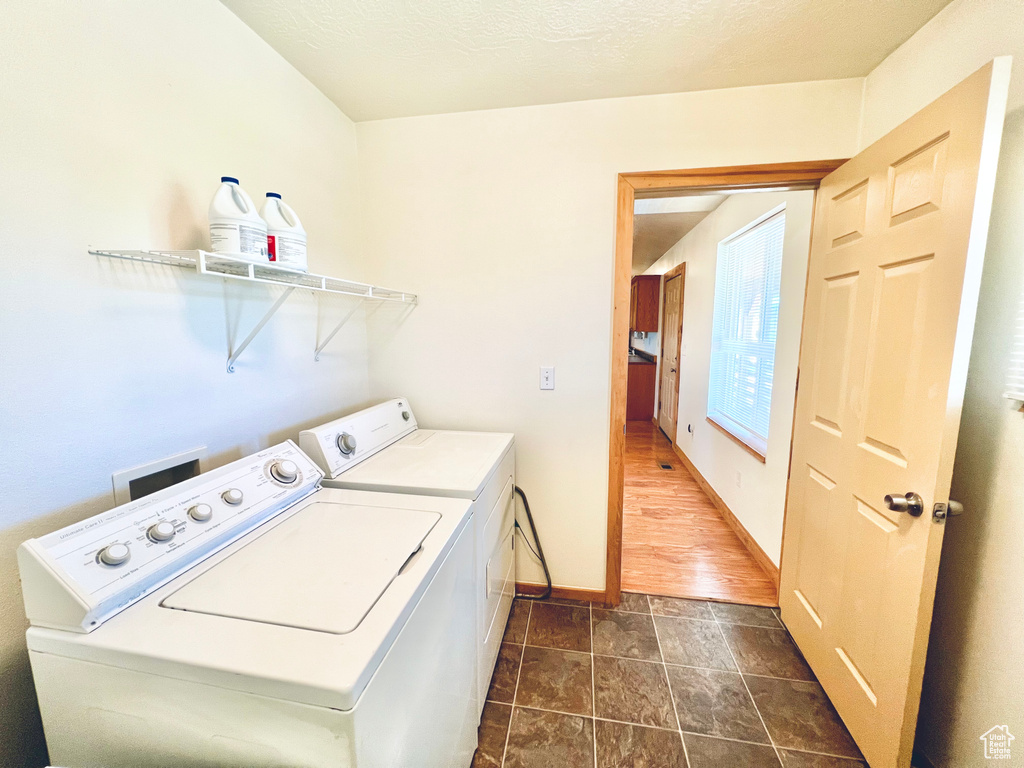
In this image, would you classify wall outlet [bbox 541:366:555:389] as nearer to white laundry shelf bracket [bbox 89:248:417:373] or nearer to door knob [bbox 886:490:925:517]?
white laundry shelf bracket [bbox 89:248:417:373]

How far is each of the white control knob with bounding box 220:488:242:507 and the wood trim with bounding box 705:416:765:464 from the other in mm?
2498

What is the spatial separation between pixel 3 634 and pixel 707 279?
4074mm

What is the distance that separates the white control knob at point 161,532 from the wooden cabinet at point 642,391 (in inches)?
213

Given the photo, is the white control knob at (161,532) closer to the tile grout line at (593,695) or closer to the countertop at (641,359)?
the tile grout line at (593,695)

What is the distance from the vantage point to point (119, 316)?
0.95 metres

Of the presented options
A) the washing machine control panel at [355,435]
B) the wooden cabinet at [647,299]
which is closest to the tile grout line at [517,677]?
the washing machine control panel at [355,435]

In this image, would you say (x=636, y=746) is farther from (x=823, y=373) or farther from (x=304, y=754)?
(x=823, y=373)

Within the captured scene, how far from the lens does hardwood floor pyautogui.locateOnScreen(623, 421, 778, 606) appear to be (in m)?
2.02

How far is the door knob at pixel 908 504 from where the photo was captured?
1004 millimetres

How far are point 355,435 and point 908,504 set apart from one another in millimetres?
1752

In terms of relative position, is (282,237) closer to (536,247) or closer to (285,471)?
(285,471)

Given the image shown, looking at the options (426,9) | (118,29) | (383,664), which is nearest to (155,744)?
(383,664)

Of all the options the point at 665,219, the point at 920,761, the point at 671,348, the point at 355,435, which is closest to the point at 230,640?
the point at 355,435

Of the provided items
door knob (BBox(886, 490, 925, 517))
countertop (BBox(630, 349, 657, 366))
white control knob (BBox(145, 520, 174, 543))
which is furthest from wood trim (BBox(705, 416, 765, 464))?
white control knob (BBox(145, 520, 174, 543))
